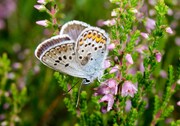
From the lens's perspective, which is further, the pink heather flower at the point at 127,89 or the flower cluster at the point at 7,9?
the flower cluster at the point at 7,9

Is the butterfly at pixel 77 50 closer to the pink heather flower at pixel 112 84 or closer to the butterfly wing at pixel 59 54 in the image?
the butterfly wing at pixel 59 54

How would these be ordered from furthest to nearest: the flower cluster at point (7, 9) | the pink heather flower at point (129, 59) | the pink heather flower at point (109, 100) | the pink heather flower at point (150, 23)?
the flower cluster at point (7, 9) < the pink heather flower at point (150, 23) < the pink heather flower at point (109, 100) < the pink heather flower at point (129, 59)

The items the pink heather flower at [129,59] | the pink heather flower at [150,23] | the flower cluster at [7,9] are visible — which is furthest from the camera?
the flower cluster at [7,9]

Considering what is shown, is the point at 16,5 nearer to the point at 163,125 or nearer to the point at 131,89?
the point at 163,125

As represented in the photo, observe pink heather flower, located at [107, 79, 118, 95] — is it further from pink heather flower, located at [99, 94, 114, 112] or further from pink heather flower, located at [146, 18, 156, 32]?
pink heather flower, located at [146, 18, 156, 32]

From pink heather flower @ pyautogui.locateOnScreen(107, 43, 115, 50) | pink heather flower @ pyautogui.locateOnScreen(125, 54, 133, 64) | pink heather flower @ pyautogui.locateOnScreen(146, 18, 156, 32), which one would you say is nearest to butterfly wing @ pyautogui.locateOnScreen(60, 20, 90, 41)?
pink heather flower @ pyautogui.locateOnScreen(107, 43, 115, 50)

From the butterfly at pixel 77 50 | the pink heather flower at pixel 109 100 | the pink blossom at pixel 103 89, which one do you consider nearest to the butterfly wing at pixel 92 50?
the butterfly at pixel 77 50

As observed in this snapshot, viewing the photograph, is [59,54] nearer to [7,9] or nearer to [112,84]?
[112,84]
